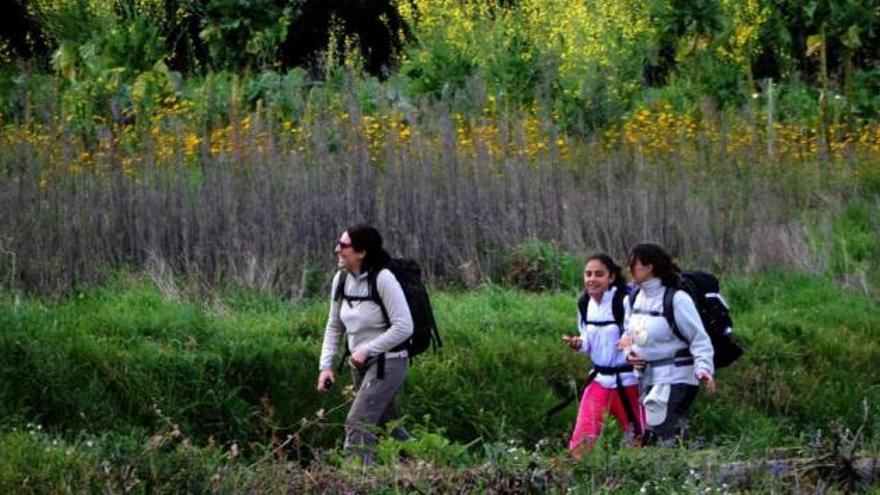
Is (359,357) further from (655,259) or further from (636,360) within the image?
(655,259)

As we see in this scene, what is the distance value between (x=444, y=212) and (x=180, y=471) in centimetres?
722

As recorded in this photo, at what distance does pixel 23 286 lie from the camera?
13023mm

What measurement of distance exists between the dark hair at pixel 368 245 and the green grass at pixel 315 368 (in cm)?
101

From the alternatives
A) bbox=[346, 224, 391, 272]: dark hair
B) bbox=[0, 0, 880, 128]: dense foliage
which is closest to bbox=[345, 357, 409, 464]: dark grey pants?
bbox=[346, 224, 391, 272]: dark hair

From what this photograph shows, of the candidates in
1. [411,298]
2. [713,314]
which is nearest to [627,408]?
[713,314]

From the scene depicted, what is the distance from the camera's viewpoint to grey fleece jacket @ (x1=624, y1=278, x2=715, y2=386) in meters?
9.59

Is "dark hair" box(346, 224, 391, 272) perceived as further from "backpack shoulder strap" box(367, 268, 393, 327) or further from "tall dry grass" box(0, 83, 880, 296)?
"tall dry grass" box(0, 83, 880, 296)

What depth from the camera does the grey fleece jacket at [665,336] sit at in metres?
9.59

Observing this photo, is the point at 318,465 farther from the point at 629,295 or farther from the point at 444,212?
the point at 444,212

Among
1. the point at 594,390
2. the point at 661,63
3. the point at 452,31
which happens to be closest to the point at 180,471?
the point at 594,390

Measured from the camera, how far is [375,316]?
9.95m

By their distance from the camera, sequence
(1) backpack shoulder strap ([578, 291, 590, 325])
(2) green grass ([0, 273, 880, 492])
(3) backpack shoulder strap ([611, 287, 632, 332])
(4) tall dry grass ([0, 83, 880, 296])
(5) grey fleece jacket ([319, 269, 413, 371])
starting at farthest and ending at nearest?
(4) tall dry grass ([0, 83, 880, 296])
(2) green grass ([0, 273, 880, 492])
(1) backpack shoulder strap ([578, 291, 590, 325])
(3) backpack shoulder strap ([611, 287, 632, 332])
(5) grey fleece jacket ([319, 269, 413, 371])

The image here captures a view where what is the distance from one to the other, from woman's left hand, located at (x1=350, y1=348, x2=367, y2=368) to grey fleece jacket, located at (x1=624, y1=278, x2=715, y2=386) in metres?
1.55

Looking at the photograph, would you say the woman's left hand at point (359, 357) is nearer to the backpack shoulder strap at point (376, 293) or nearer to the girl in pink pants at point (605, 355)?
the backpack shoulder strap at point (376, 293)
